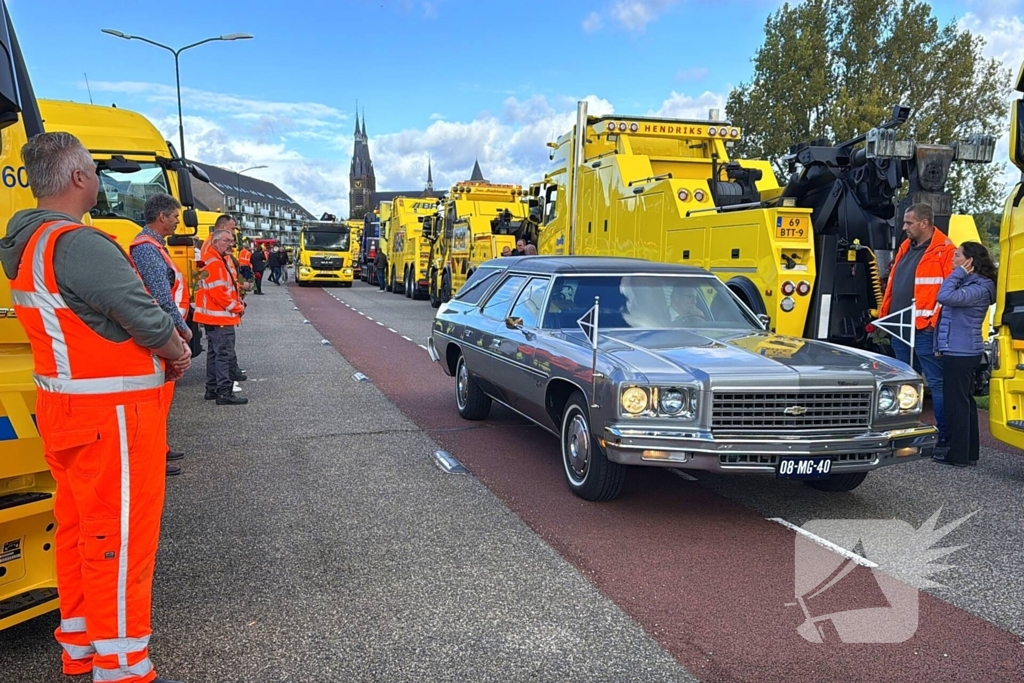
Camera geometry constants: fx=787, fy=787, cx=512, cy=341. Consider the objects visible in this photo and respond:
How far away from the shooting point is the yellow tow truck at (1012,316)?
18.5 feet

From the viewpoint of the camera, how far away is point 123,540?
107 inches

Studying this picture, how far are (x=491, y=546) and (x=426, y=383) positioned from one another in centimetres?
576

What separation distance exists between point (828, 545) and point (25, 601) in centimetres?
400

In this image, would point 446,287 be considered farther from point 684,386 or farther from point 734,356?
point 684,386

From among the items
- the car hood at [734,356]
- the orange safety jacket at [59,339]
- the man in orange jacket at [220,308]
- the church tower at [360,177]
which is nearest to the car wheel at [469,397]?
the car hood at [734,356]

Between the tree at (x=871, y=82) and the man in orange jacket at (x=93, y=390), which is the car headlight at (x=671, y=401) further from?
the tree at (x=871, y=82)

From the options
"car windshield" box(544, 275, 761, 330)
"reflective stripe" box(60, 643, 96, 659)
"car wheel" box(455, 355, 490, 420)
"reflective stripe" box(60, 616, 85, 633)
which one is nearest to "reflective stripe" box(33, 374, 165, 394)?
"reflective stripe" box(60, 616, 85, 633)

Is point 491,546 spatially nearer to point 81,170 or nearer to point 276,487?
point 276,487

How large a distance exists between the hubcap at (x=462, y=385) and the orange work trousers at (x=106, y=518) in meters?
4.87

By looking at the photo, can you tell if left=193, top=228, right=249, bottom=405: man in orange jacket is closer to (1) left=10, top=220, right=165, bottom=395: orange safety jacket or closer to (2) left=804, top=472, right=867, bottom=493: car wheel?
(1) left=10, top=220, right=165, bottom=395: orange safety jacket

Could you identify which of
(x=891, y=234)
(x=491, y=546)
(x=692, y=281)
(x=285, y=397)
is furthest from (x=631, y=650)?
(x=891, y=234)

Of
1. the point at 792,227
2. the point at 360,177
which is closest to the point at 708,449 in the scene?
the point at 792,227

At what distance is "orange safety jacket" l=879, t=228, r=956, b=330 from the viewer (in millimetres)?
6629

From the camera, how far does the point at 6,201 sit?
3439 millimetres
